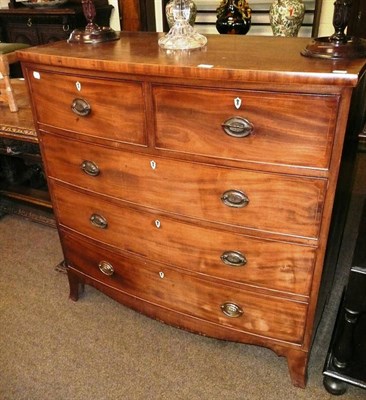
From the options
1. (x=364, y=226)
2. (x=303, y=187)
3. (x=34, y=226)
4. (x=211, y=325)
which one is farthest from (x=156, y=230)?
(x=34, y=226)

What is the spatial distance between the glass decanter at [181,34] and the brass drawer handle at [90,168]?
43 centimetres

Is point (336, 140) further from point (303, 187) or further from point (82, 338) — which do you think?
point (82, 338)

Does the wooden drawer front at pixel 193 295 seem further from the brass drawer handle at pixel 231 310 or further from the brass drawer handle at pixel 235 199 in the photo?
the brass drawer handle at pixel 235 199

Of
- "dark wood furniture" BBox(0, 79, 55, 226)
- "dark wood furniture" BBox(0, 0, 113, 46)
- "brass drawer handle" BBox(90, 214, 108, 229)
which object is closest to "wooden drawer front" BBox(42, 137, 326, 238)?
"brass drawer handle" BBox(90, 214, 108, 229)

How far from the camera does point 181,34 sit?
1.24 meters

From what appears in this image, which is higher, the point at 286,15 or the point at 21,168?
the point at 286,15

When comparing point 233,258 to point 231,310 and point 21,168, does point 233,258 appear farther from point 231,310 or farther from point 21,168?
point 21,168

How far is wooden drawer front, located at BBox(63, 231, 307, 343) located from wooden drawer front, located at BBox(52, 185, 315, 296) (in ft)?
0.17

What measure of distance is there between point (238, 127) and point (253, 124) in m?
0.04

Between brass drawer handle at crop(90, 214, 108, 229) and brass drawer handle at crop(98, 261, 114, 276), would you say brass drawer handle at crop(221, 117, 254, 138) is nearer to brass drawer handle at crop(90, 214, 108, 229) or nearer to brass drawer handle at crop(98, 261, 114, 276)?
brass drawer handle at crop(90, 214, 108, 229)

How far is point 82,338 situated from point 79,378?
19 centimetres

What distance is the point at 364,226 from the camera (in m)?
1.09

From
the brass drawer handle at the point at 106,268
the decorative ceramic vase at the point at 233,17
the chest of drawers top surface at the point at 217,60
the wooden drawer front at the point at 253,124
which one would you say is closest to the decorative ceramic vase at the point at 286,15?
the decorative ceramic vase at the point at 233,17

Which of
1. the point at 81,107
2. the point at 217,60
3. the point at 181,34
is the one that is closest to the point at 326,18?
the point at 181,34
